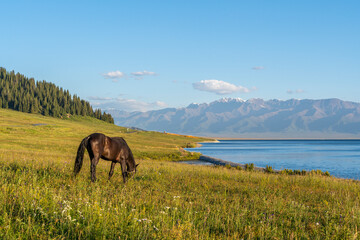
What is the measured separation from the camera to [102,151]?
13.0 meters

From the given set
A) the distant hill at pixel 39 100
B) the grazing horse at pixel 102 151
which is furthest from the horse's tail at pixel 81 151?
the distant hill at pixel 39 100

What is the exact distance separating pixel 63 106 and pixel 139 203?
196 metres

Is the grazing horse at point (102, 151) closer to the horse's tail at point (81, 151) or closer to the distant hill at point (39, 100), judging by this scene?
the horse's tail at point (81, 151)

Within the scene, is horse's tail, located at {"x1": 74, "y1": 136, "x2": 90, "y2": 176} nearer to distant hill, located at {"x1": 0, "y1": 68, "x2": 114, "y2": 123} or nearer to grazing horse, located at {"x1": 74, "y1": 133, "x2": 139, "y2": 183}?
grazing horse, located at {"x1": 74, "y1": 133, "x2": 139, "y2": 183}

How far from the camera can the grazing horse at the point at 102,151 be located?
12.7 metres

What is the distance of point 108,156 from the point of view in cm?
1330

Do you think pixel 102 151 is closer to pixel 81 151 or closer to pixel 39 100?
pixel 81 151

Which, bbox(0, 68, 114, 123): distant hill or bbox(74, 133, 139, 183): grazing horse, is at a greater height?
bbox(0, 68, 114, 123): distant hill

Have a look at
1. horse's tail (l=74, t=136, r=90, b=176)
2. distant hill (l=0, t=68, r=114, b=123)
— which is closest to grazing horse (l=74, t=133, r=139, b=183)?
horse's tail (l=74, t=136, r=90, b=176)

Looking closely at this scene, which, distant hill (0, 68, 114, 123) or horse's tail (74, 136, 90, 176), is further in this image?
distant hill (0, 68, 114, 123)

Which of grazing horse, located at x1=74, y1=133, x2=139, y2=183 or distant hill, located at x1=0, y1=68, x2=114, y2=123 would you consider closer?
grazing horse, located at x1=74, y1=133, x2=139, y2=183

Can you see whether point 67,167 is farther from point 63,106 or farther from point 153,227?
point 63,106

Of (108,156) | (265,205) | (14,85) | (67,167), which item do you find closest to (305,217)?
(265,205)

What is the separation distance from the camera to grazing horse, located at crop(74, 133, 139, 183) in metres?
12.7
